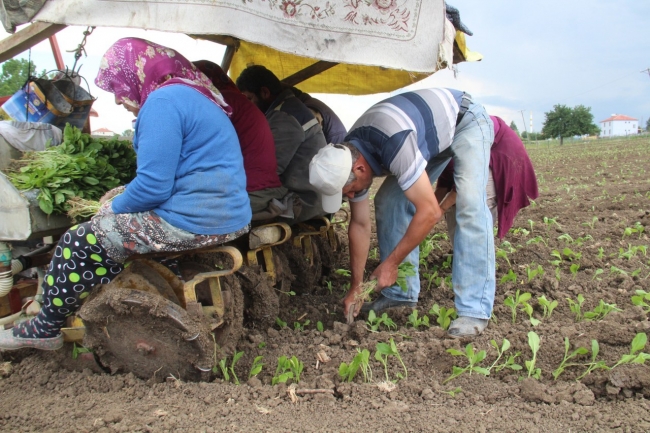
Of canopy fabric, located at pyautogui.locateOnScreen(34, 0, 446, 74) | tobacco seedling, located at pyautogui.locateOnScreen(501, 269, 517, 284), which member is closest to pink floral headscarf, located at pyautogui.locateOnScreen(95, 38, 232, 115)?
canopy fabric, located at pyautogui.locateOnScreen(34, 0, 446, 74)

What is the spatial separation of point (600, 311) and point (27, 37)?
3672 millimetres

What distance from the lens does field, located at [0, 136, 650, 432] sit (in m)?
2.31

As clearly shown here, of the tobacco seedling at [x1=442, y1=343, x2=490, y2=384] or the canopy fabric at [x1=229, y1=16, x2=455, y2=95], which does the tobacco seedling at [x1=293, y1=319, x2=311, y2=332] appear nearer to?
the tobacco seedling at [x1=442, y1=343, x2=490, y2=384]

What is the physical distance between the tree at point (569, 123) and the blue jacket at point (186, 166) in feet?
228

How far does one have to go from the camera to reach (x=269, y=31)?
7.98ft

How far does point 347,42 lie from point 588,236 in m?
3.95

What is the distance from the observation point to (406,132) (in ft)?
10.2

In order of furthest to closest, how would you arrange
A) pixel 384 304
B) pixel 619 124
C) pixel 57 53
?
pixel 619 124
pixel 57 53
pixel 384 304

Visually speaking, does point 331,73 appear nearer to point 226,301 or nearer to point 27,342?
point 226,301

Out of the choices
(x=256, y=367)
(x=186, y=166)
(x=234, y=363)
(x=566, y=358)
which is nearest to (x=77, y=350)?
(x=234, y=363)

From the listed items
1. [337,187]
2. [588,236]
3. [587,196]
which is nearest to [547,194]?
[587,196]

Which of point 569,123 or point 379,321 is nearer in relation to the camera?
point 379,321

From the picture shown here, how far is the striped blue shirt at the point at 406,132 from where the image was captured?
307 centimetres

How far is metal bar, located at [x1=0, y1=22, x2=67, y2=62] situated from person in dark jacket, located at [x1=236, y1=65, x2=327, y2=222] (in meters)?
1.60
